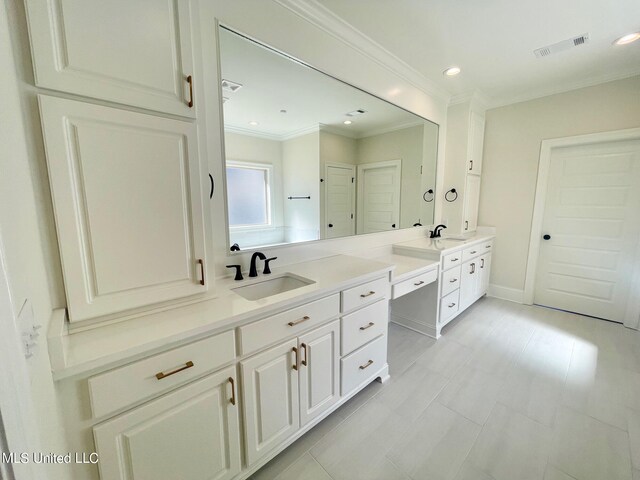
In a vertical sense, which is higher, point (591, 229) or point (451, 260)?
point (591, 229)

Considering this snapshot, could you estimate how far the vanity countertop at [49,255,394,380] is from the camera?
785mm

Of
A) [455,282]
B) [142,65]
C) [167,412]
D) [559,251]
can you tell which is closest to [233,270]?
[167,412]

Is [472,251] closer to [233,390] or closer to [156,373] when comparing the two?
[233,390]

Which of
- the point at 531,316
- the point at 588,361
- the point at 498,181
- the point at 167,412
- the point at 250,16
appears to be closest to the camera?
the point at 167,412

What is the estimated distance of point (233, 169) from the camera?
1.57 metres

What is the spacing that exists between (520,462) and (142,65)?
260 cm

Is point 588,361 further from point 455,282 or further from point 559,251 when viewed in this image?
point 559,251

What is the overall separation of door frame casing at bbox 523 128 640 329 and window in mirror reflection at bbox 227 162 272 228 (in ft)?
11.1

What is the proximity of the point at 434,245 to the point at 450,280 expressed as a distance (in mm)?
400

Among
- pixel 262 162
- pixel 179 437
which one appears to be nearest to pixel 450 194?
pixel 262 162

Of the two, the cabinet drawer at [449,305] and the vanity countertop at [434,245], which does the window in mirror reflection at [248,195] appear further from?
the cabinet drawer at [449,305]

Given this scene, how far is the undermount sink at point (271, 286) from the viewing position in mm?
1538

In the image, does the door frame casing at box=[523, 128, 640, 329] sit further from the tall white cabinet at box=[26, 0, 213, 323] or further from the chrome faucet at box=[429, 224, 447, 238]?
the tall white cabinet at box=[26, 0, 213, 323]

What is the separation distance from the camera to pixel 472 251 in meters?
3.06
